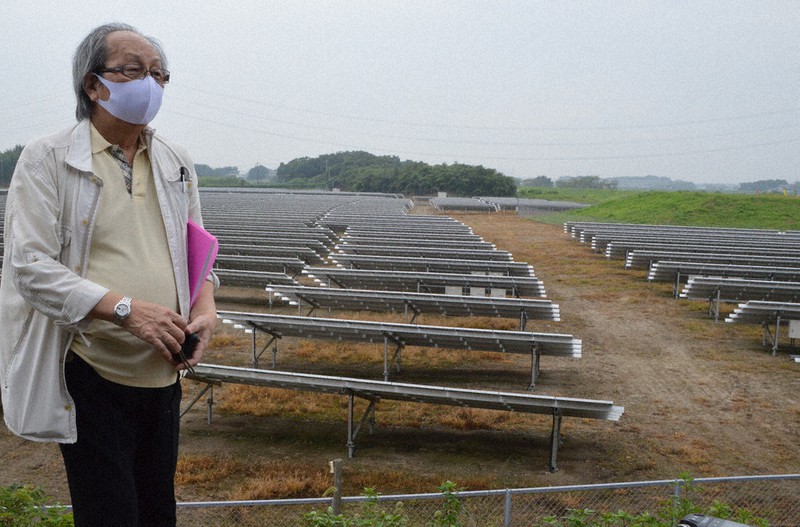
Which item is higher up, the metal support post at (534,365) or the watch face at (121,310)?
the watch face at (121,310)

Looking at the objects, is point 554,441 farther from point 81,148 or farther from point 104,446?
point 81,148

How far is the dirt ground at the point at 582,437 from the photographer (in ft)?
20.9

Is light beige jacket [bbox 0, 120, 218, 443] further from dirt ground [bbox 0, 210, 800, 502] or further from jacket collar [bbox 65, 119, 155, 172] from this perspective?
dirt ground [bbox 0, 210, 800, 502]

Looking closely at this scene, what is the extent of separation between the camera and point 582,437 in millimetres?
7457

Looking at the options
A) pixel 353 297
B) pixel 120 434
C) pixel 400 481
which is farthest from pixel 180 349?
pixel 353 297

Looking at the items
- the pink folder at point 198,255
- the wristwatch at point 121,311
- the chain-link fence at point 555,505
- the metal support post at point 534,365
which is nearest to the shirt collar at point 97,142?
the pink folder at point 198,255

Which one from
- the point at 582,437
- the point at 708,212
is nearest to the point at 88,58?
the point at 582,437

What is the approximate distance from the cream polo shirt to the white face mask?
0.09 meters

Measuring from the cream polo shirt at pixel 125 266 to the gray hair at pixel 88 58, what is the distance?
101mm

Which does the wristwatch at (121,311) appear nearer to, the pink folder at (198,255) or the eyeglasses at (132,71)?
the pink folder at (198,255)

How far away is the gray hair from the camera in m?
1.81

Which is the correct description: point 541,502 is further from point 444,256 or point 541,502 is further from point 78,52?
point 444,256

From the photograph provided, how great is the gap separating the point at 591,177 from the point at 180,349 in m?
115

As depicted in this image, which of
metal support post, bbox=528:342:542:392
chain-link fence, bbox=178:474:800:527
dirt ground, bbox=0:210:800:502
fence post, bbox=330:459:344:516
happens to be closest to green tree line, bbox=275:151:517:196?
dirt ground, bbox=0:210:800:502
